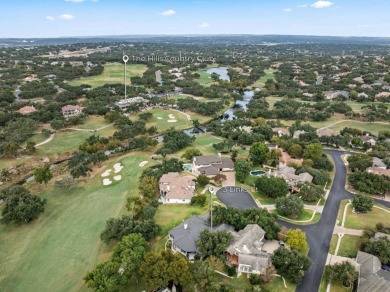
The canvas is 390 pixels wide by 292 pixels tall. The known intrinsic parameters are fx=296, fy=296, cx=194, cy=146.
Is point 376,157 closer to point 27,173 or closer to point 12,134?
point 27,173

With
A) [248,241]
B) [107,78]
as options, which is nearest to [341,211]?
[248,241]

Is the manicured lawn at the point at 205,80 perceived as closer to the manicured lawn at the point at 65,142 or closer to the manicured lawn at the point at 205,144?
the manicured lawn at the point at 205,144

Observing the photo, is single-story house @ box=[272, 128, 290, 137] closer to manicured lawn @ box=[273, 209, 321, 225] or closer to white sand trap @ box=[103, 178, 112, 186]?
manicured lawn @ box=[273, 209, 321, 225]

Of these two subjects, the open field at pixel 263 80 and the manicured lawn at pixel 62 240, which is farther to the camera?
the open field at pixel 263 80

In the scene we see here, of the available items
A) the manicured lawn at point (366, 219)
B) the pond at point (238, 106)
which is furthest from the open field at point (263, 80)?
the manicured lawn at point (366, 219)

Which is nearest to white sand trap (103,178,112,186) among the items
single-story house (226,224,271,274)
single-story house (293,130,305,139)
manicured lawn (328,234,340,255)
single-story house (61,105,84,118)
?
single-story house (226,224,271,274)

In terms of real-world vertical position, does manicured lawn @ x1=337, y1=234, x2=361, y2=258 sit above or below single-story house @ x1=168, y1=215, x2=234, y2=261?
below
